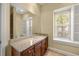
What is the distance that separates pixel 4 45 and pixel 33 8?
670mm

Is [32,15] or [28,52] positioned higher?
[32,15]

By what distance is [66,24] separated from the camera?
140cm

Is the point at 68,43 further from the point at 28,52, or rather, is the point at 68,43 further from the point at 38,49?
the point at 28,52

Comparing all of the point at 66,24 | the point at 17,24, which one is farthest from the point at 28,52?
the point at 66,24

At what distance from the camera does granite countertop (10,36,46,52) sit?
51.0 inches

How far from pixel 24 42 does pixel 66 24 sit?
662 millimetres

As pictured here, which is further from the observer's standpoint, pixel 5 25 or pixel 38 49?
pixel 38 49

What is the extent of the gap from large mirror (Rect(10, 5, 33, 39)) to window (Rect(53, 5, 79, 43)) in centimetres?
39

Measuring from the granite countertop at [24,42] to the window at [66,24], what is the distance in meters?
0.27

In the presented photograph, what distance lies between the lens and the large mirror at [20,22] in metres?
1.38

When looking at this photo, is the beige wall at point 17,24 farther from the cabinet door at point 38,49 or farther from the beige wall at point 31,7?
the cabinet door at point 38,49

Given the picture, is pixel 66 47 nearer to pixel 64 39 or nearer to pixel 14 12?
pixel 64 39

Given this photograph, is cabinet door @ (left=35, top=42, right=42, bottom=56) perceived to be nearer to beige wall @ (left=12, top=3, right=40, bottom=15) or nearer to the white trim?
the white trim

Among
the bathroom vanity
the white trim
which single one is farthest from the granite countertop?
the white trim
